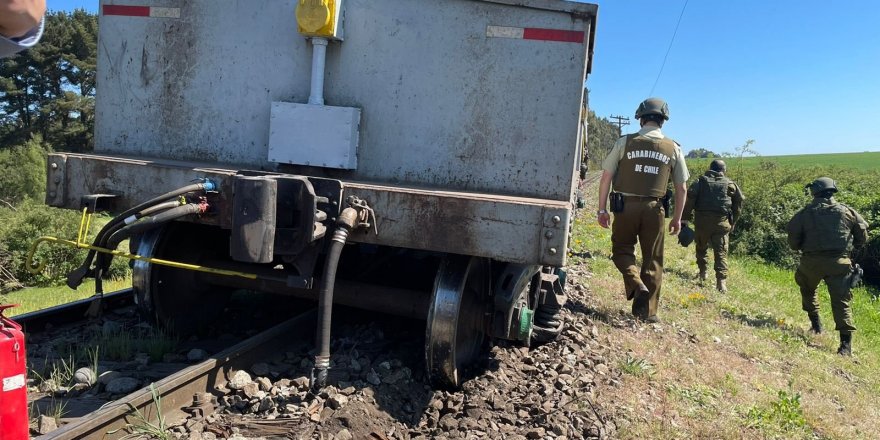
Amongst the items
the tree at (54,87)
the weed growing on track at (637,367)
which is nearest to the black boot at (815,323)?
the weed growing on track at (637,367)

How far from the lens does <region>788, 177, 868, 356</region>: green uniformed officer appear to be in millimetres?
7406

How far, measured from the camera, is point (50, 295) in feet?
31.7

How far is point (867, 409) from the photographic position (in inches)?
201

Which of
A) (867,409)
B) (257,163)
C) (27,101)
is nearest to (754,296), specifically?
(867,409)

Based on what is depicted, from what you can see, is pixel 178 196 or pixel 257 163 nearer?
pixel 178 196

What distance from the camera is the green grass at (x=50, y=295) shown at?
7.88 meters

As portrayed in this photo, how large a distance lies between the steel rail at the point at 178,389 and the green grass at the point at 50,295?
4734mm

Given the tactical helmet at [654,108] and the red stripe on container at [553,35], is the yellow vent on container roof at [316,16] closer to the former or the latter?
the red stripe on container at [553,35]

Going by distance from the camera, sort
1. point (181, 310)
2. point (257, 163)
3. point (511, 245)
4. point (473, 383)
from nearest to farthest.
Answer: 1. point (511, 245)
2. point (473, 383)
3. point (257, 163)
4. point (181, 310)

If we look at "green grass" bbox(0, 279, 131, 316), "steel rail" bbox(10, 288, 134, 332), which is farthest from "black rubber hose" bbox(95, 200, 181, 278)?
"green grass" bbox(0, 279, 131, 316)

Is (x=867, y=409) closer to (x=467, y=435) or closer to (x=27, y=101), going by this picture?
(x=467, y=435)

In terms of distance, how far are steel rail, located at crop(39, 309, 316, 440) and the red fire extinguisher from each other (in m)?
0.39

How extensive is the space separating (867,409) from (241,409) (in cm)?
502

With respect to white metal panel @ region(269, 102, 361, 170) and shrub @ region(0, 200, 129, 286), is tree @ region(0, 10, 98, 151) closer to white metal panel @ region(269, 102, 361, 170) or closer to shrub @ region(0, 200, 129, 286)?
shrub @ region(0, 200, 129, 286)
